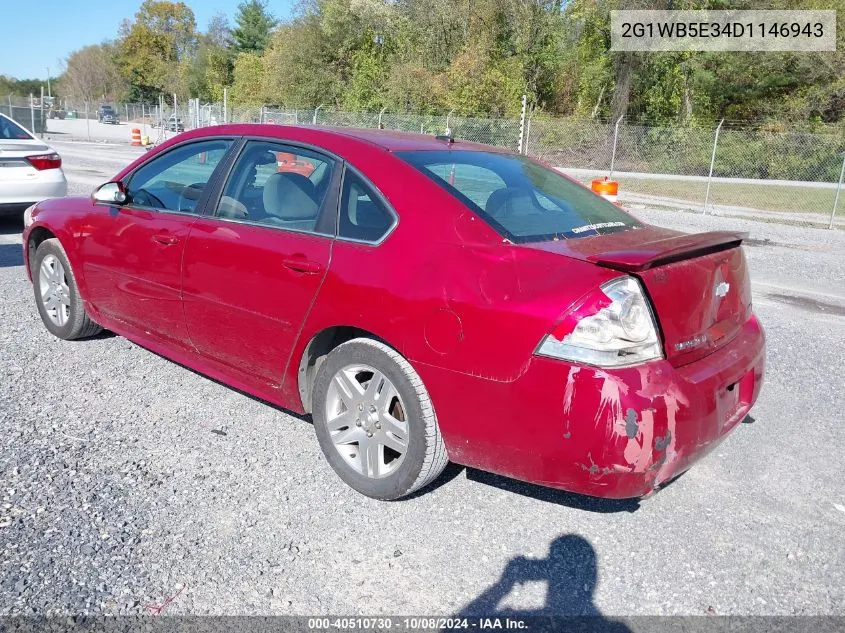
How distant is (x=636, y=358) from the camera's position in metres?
2.70

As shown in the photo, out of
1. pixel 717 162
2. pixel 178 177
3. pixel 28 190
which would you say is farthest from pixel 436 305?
pixel 717 162

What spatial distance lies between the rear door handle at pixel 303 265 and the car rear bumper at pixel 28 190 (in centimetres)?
723

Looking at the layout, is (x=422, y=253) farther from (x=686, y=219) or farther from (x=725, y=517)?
(x=686, y=219)

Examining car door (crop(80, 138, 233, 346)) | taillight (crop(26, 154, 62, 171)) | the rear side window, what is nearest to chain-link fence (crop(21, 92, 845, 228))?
taillight (crop(26, 154, 62, 171))

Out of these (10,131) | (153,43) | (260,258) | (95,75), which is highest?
(153,43)

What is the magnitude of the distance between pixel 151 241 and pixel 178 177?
1.50 ft

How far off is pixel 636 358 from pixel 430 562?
1135mm

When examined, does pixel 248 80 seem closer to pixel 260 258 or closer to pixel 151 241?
pixel 151 241

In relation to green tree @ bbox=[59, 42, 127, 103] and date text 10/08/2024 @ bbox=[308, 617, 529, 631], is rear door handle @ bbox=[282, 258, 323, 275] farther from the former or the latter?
green tree @ bbox=[59, 42, 127, 103]

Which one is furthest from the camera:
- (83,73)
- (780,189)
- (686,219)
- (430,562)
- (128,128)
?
(83,73)

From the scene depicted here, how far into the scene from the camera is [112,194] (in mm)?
4449

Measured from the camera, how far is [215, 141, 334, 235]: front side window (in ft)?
11.7

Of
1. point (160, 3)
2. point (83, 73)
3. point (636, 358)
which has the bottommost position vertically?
point (636, 358)

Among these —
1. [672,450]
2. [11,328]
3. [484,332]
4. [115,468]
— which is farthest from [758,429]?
[11,328]
